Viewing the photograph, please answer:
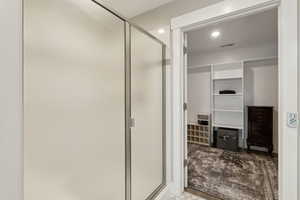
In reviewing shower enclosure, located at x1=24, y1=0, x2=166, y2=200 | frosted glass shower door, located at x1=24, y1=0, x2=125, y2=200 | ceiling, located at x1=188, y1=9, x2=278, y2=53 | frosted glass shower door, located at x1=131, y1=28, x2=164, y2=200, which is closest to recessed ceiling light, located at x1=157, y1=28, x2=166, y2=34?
frosted glass shower door, located at x1=131, y1=28, x2=164, y2=200

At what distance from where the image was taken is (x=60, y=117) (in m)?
0.86

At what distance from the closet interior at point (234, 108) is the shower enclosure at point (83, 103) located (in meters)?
1.29

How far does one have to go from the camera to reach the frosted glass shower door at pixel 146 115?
1448 mm

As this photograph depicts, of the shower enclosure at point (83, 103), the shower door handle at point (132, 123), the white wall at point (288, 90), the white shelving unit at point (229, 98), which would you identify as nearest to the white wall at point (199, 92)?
the white shelving unit at point (229, 98)

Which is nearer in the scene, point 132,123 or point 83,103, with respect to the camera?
point 83,103

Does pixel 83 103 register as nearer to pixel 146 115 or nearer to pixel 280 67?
pixel 146 115

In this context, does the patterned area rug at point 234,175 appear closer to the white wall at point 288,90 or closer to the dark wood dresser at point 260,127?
the dark wood dresser at point 260,127

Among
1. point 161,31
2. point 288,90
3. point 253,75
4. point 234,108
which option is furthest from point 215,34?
point 288,90

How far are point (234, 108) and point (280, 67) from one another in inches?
104

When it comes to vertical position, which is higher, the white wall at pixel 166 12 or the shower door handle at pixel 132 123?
the white wall at pixel 166 12

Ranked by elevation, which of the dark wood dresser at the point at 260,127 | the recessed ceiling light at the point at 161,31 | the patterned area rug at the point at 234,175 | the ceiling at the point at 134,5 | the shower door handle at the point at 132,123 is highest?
the ceiling at the point at 134,5

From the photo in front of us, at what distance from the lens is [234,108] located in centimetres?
378

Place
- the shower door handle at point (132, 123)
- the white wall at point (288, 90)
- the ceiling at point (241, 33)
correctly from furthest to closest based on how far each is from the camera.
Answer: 1. the ceiling at point (241, 33)
2. the shower door handle at point (132, 123)
3. the white wall at point (288, 90)

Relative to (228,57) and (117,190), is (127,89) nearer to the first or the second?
(117,190)
